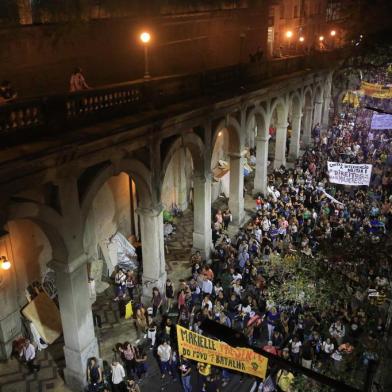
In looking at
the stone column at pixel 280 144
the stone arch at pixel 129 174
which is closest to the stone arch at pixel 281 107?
the stone column at pixel 280 144

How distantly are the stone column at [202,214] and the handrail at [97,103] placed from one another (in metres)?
3.73

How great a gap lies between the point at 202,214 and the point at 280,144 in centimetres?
1224

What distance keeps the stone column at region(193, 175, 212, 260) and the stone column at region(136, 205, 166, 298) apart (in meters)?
3.32

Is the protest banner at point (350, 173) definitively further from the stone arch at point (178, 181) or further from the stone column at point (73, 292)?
the stone column at point (73, 292)

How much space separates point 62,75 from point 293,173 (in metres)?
17.3

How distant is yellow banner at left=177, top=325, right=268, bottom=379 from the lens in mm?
10609

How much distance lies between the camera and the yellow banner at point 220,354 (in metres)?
10.6

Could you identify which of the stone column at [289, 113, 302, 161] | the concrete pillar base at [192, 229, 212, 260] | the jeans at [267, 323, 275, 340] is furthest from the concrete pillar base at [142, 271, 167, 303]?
the stone column at [289, 113, 302, 161]

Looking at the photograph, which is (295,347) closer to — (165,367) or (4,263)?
(165,367)

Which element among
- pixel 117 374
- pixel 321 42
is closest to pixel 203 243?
pixel 117 374

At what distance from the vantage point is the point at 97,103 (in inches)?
496

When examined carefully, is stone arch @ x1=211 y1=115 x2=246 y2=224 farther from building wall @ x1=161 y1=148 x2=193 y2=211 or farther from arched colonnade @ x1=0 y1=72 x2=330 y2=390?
building wall @ x1=161 y1=148 x2=193 y2=211

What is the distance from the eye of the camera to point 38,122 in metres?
10.9

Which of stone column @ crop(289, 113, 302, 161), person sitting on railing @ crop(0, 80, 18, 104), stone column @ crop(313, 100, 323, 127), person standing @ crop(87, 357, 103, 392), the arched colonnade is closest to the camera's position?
person sitting on railing @ crop(0, 80, 18, 104)
